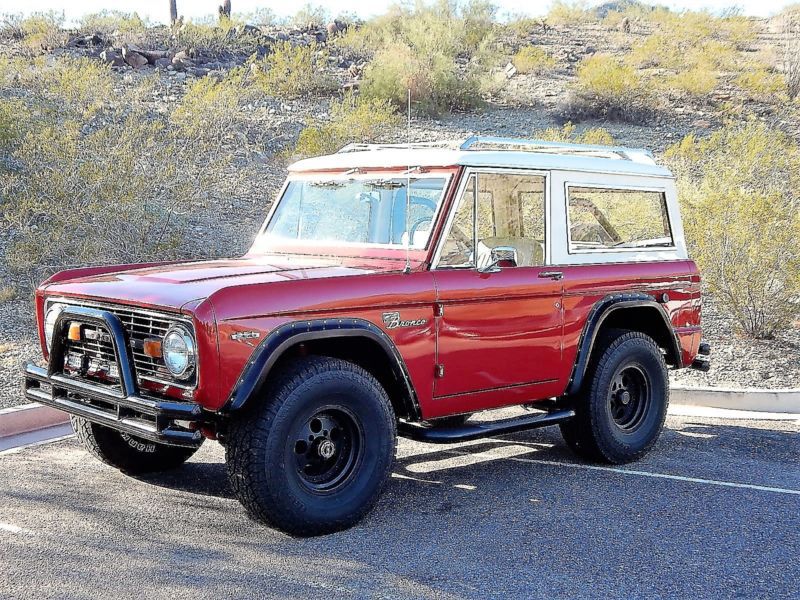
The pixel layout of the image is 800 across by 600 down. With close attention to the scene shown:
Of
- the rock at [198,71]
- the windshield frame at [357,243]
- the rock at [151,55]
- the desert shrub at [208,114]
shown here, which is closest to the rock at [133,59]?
the rock at [151,55]

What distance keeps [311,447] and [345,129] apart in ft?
44.8

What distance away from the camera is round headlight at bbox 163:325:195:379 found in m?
4.52

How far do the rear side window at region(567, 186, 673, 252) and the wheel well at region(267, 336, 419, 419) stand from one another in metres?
1.67

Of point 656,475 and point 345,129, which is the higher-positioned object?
point 345,129

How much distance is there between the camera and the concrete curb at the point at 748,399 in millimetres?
8367

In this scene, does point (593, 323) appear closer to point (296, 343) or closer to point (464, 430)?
point (464, 430)

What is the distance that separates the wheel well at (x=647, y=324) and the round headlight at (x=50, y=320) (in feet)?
11.5

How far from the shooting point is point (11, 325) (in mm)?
10430

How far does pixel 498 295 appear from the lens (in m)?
5.63

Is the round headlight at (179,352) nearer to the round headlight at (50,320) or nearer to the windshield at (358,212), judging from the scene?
the round headlight at (50,320)

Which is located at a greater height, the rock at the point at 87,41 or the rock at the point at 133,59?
→ the rock at the point at 87,41

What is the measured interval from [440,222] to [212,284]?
147 cm

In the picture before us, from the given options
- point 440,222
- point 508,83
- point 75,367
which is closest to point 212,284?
point 75,367

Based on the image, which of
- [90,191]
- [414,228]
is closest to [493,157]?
[414,228]
